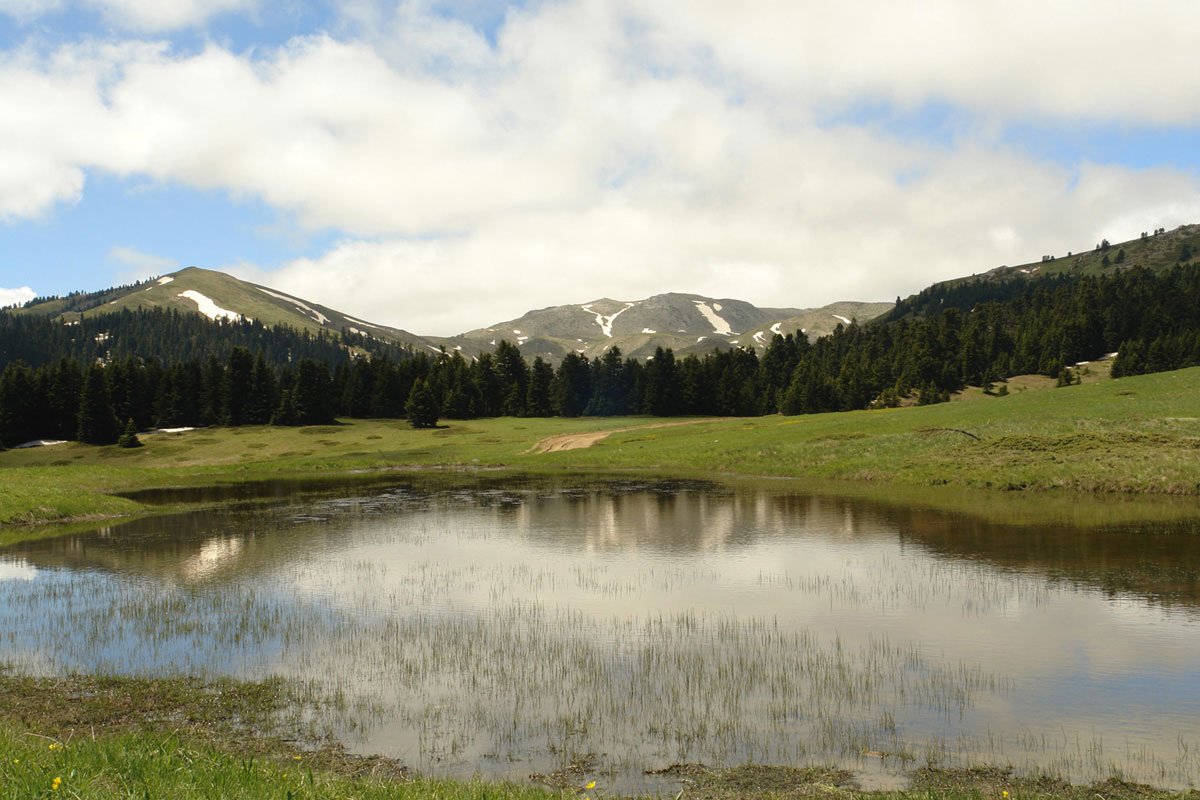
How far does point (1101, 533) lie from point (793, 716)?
22753mm

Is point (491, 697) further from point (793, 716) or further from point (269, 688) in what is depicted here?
point (793, 716)

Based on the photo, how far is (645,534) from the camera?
3341cm

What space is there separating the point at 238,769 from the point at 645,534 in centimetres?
2496

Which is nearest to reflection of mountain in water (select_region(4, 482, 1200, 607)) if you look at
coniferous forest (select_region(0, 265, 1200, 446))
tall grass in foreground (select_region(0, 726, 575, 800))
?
tall grass in foreground (select_region(0, 726, 575, 800))

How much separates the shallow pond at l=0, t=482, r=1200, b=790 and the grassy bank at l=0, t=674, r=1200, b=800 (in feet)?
1.88

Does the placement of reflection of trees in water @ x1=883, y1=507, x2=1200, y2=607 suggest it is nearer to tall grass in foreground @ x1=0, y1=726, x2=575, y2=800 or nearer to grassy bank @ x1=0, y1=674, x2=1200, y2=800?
grassy bank @ x1=0, y1=674, x2=1200, y2=800

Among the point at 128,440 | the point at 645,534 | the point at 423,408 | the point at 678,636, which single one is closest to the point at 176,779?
the point at 678,636

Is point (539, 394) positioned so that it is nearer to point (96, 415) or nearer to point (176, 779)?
point (96, 415)

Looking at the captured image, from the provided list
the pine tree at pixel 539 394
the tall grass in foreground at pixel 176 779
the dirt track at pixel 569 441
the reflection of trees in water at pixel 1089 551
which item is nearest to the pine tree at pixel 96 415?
the dirt track at pixel 569 441

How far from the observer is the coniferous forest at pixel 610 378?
102 metres

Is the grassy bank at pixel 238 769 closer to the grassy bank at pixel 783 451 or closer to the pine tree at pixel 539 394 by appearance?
the grassy bank at pixel 783 451

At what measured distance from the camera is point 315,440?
95625mm

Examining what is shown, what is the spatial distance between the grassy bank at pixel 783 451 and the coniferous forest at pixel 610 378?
1027cm

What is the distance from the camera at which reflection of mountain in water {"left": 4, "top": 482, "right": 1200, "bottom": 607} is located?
973 inches
